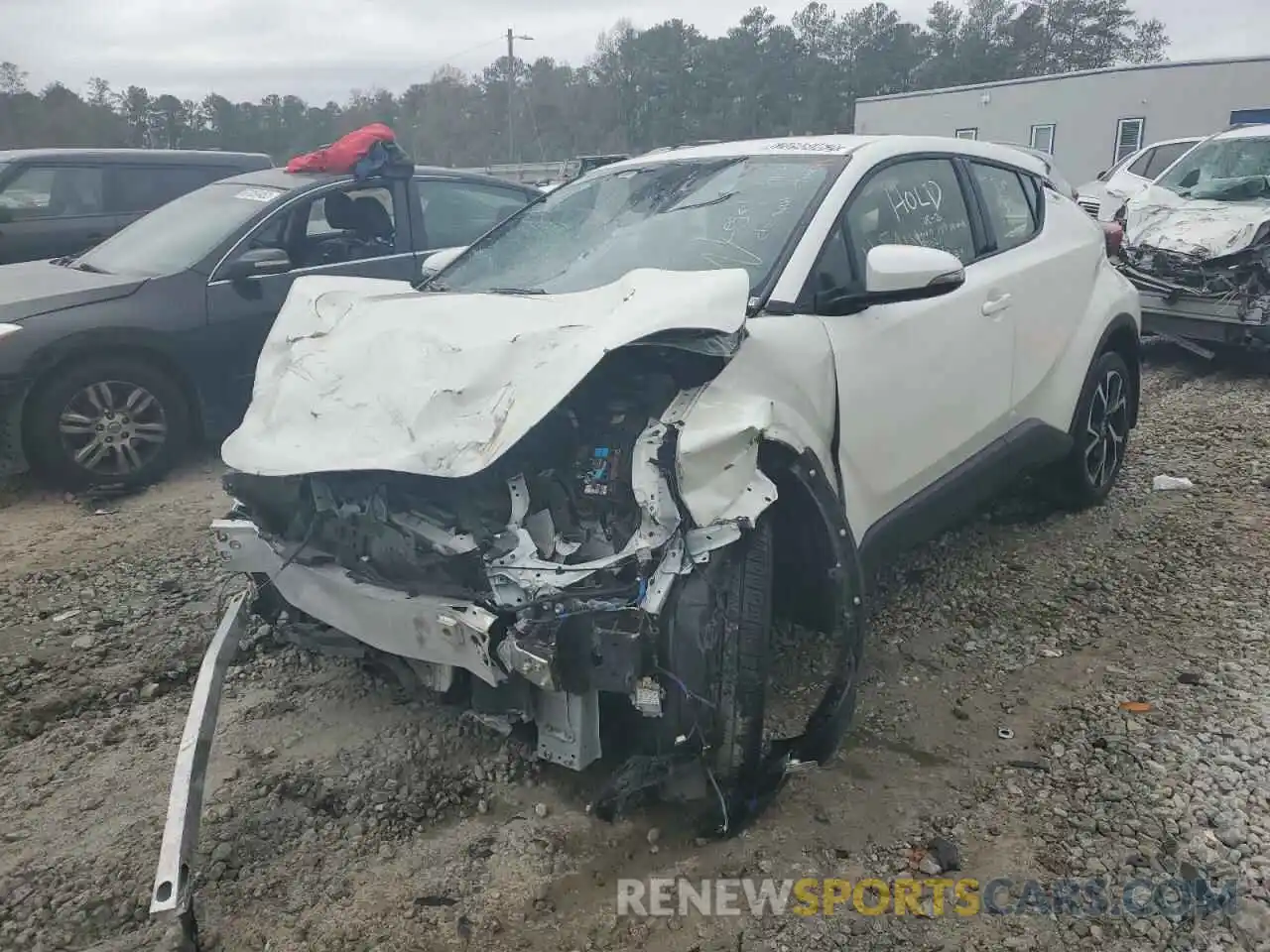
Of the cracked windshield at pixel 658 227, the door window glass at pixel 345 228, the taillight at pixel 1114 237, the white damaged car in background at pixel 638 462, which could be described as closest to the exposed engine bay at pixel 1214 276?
the taillight at pixel 1114 237

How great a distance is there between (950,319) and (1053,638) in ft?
4.03

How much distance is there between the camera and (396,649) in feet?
8.04

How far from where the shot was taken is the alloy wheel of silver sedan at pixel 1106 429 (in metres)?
4.38

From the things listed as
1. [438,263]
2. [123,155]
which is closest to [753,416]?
[438,263]

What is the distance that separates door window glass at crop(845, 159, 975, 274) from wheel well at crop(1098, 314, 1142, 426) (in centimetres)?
124

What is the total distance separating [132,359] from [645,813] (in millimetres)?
4035

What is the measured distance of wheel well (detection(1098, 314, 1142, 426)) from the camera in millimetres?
4480

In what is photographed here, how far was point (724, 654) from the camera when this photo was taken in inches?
90.9

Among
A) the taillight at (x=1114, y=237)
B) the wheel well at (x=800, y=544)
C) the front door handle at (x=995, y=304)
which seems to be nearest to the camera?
the wheel well at (x=800, y=544)

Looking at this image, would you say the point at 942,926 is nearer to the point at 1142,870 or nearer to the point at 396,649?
the point at 1142,870

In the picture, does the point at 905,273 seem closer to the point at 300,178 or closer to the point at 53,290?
the point at 300,178

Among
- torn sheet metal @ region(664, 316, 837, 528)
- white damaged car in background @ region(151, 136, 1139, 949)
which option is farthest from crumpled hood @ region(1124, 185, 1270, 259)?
torn sheet metal @ region(664, 316, 837, 528)

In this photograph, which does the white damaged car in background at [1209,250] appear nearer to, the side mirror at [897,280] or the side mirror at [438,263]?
the side mirror at [897,280]

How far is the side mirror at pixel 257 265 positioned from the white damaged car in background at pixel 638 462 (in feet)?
7.44
